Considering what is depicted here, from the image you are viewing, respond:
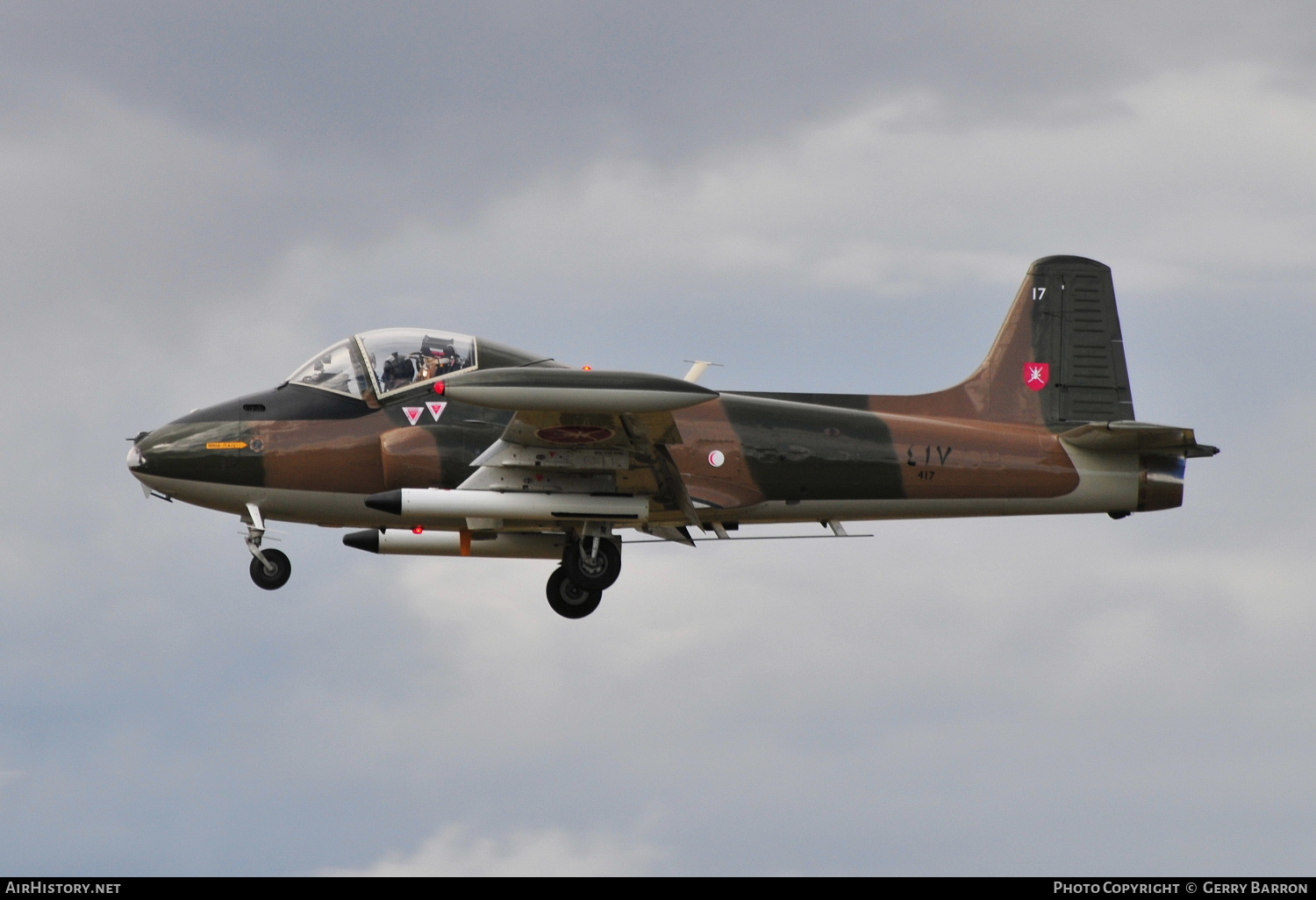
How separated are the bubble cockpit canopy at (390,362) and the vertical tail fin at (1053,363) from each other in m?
5.12

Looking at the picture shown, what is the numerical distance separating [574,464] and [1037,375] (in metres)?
6.44

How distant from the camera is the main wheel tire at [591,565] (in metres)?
17.5

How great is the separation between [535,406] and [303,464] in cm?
377

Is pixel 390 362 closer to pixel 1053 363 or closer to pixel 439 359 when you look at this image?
pixel 439 359

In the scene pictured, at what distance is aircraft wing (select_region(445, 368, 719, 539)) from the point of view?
15055 mm

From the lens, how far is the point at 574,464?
17.0m

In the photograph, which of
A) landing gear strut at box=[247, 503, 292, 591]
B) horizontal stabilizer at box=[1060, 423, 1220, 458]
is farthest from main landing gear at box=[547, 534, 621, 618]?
horizontal stabilizer at box=[1060, 423, 1220, 458]

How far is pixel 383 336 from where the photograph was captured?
18.1m

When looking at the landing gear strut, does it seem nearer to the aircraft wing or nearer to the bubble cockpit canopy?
the bubble cockpit canopy

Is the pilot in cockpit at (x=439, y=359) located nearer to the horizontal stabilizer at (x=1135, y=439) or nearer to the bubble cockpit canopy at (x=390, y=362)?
the bubble cockpit canopy at (x=390, y=362)

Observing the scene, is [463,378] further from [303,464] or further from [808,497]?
[808,497]

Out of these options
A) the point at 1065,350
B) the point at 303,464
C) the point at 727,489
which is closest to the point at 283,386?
the point at 303,464

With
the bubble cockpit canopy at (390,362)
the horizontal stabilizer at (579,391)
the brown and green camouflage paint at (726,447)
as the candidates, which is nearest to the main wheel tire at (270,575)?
the brown and green camouflage paint at (726,447)

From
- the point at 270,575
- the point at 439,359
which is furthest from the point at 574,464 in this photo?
the point at 270,575
